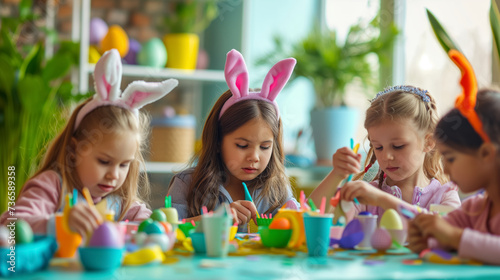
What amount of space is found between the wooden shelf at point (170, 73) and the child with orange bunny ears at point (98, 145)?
1609 millimetres

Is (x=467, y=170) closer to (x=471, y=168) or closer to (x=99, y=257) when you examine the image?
(x=471, y=168)

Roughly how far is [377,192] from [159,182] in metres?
2.16

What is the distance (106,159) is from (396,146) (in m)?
0.73

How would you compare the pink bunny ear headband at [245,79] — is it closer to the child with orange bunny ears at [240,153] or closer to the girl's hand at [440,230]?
the child with orange bunny ears at [240,153]

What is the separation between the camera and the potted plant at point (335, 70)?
9.97 feet

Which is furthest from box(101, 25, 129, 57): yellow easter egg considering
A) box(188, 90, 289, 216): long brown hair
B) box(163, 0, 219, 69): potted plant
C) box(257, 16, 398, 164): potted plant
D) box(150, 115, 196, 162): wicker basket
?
box(188, 90, 289, 216): long brown hair

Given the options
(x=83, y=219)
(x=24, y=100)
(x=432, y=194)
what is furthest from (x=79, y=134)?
(x=24, y=100)

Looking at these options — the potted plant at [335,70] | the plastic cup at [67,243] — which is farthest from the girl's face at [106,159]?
the potted plant at [335,70]

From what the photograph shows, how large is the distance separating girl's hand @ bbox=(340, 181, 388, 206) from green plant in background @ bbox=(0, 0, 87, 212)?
5.85 feet

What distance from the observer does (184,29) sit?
309cm

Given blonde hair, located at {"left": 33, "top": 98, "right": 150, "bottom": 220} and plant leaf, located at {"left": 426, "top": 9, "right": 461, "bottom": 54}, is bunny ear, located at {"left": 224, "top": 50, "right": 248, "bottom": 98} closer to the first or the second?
blonde hair, located at {"left": 33, "top": 98, "right": 150, "bottom": 220}

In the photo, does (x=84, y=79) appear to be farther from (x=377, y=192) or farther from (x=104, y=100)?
(x=377, y=192)

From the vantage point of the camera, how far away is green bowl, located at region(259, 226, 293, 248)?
1.07m

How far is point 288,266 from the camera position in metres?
0.88
